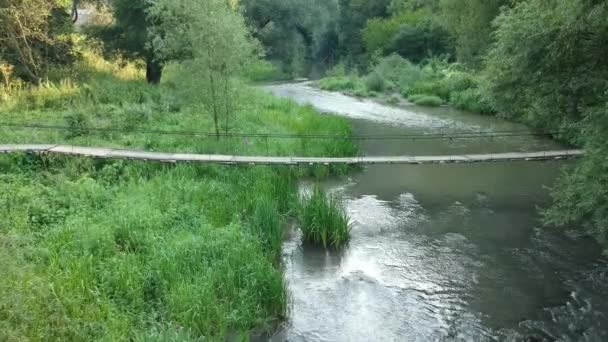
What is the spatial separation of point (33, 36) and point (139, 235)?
1246 cm

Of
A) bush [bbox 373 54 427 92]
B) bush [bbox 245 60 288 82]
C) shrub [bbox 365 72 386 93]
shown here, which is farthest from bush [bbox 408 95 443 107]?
bush [bbox 245 60 288 82]

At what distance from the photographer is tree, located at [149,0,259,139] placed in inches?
518

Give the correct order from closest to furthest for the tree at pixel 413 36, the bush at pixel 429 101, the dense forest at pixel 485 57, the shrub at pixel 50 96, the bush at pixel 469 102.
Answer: the dense forest at pixel 485 57 < the shrub at pixel 50 96 < the bush at pixel 469 102 < the bush at pixel 429 101 < the tree at pixel 413 36

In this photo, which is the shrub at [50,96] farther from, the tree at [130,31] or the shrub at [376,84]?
the shrub at [376,84]

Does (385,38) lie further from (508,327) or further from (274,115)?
(508,327)

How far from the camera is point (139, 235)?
25.2 ft

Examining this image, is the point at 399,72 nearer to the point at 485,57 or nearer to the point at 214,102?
the point at 485,57

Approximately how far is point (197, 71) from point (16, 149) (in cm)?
494

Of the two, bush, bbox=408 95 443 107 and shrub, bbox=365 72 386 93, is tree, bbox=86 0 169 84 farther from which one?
shrub, bbox=365 72 386 93

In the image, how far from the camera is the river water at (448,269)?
6684mm

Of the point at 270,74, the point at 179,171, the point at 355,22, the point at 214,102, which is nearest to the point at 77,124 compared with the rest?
the point at 214,102

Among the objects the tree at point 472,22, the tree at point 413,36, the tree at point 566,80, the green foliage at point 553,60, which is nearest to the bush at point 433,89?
the tree at point 472,22

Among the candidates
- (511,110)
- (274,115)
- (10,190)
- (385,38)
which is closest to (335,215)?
(511,110)

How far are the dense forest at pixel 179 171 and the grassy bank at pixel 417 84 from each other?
5.74 m
